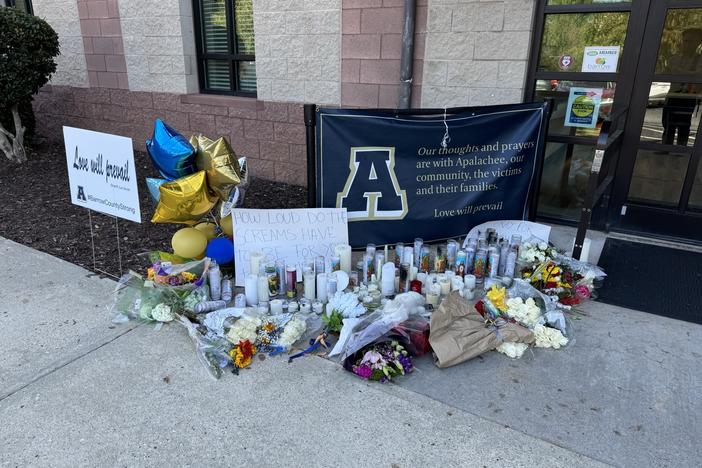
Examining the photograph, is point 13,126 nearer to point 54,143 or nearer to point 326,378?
point 54,143

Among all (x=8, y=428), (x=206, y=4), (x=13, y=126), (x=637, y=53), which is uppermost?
(x=206, y=4)

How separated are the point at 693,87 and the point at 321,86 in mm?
3602

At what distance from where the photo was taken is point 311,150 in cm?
404

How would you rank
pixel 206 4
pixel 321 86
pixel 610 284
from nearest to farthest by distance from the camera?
1. pixel 610 284
2. pixel 321 86
3. pixel 206 4

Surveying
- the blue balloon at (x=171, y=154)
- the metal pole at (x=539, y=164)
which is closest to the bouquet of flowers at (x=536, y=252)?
the metal pole at (x=539, y=164)

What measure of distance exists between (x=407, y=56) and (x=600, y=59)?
1754mm

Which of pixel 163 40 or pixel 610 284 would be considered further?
pixel 163 40

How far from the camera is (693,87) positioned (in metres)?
4.36

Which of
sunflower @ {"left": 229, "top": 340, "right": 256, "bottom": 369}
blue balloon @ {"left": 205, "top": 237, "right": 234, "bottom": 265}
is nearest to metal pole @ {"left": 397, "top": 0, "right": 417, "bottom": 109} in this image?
blue balloon @ {"left": 205, "top": 237, "right": 234, "bottom": 265}

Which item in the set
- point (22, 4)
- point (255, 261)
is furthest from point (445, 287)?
point (22, 4)

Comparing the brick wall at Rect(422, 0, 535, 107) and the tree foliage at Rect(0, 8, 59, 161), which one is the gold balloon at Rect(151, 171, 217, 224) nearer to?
the brick wall at Rect(422, 0, 535, 107)

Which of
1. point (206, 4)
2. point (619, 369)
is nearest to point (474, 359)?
point (619, 369)

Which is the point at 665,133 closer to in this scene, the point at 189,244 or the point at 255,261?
the point at 255,261

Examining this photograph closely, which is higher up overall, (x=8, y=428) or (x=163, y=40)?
(x=163, y=40)
